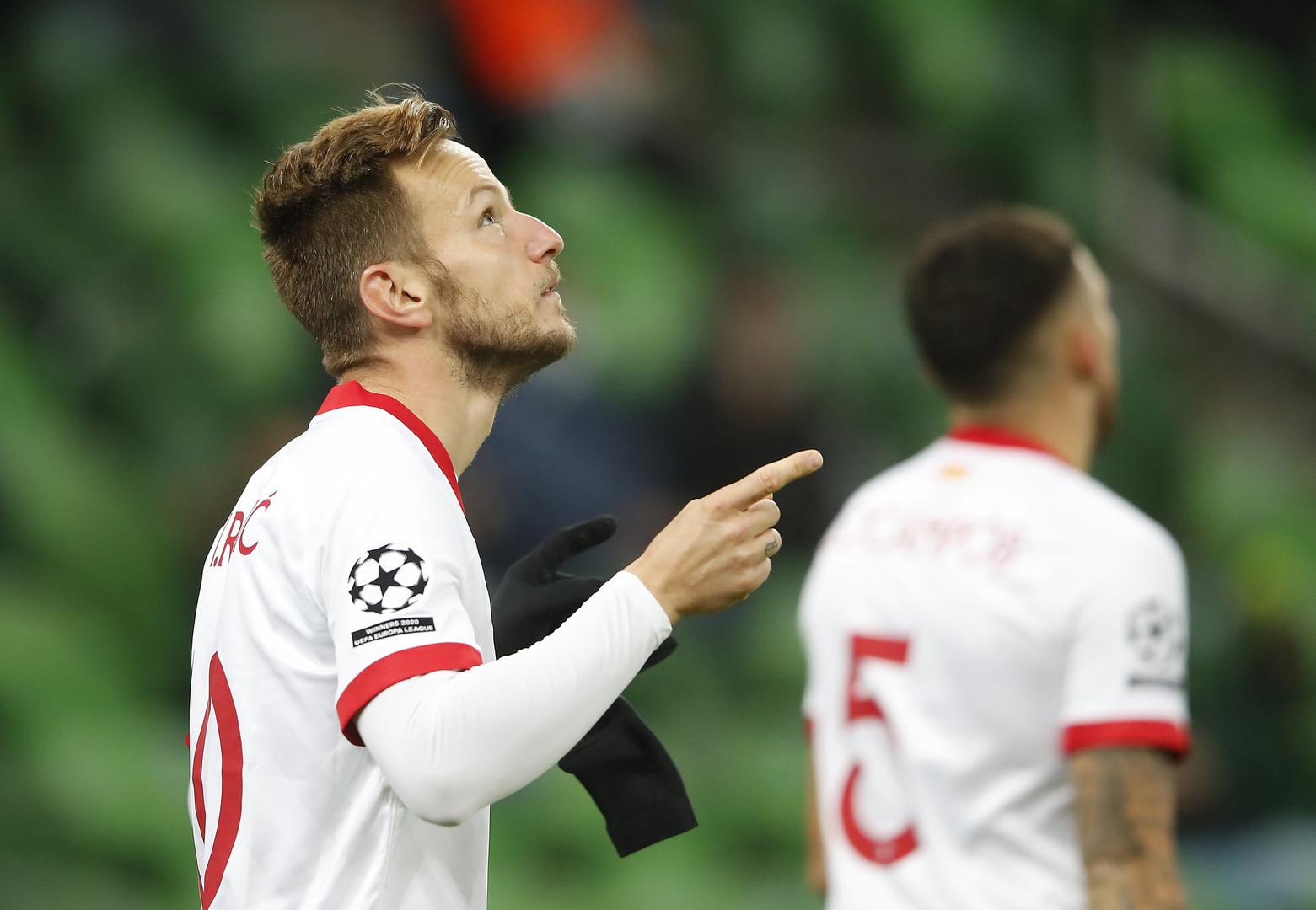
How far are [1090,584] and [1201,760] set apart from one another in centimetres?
310

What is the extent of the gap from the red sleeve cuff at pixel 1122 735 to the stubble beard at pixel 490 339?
3.23 ft

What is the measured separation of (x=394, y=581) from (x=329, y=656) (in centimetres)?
16

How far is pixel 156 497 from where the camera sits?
5.56m

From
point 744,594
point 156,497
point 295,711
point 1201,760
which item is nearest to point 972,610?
point 744,594

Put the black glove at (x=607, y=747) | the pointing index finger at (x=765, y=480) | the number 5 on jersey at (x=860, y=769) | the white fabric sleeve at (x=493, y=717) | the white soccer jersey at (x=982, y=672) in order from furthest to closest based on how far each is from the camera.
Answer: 1. the number 5 on jersey at (x=860, y=769)
2. the white soccer jersey at (x=982, y=672)
3. the black glove at (x=607, y=747)
4. the pointing index finger at (x=765, y=480)
5. the white fabric sleeve at (x=493, y=717)

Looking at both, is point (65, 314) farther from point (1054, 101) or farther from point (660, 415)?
point (1054, 101)

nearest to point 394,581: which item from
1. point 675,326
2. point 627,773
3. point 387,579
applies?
point 387,579

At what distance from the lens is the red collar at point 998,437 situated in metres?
2.78

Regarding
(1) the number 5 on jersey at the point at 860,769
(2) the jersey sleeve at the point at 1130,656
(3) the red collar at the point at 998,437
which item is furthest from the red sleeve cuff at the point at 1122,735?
(3) the red collar at the point at 998,437

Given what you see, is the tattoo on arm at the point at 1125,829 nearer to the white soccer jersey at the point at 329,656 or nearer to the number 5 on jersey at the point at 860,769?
the number 5 on jersey at the point at 860,769

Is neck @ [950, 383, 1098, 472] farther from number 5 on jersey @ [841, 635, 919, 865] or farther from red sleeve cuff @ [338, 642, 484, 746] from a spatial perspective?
red sleeve cuff @ [338, 642, 484, 746]

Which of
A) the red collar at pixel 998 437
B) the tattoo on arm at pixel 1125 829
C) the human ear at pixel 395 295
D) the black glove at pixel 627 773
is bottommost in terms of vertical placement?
the tattoo on arm at pixel 1125 829

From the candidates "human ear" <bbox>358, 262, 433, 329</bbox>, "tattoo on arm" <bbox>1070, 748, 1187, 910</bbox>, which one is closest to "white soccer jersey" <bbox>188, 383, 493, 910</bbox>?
"human ear" <bbox>358, 262, 433, 329</bbox>

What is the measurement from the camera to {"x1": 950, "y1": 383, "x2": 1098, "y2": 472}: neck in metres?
2.81
